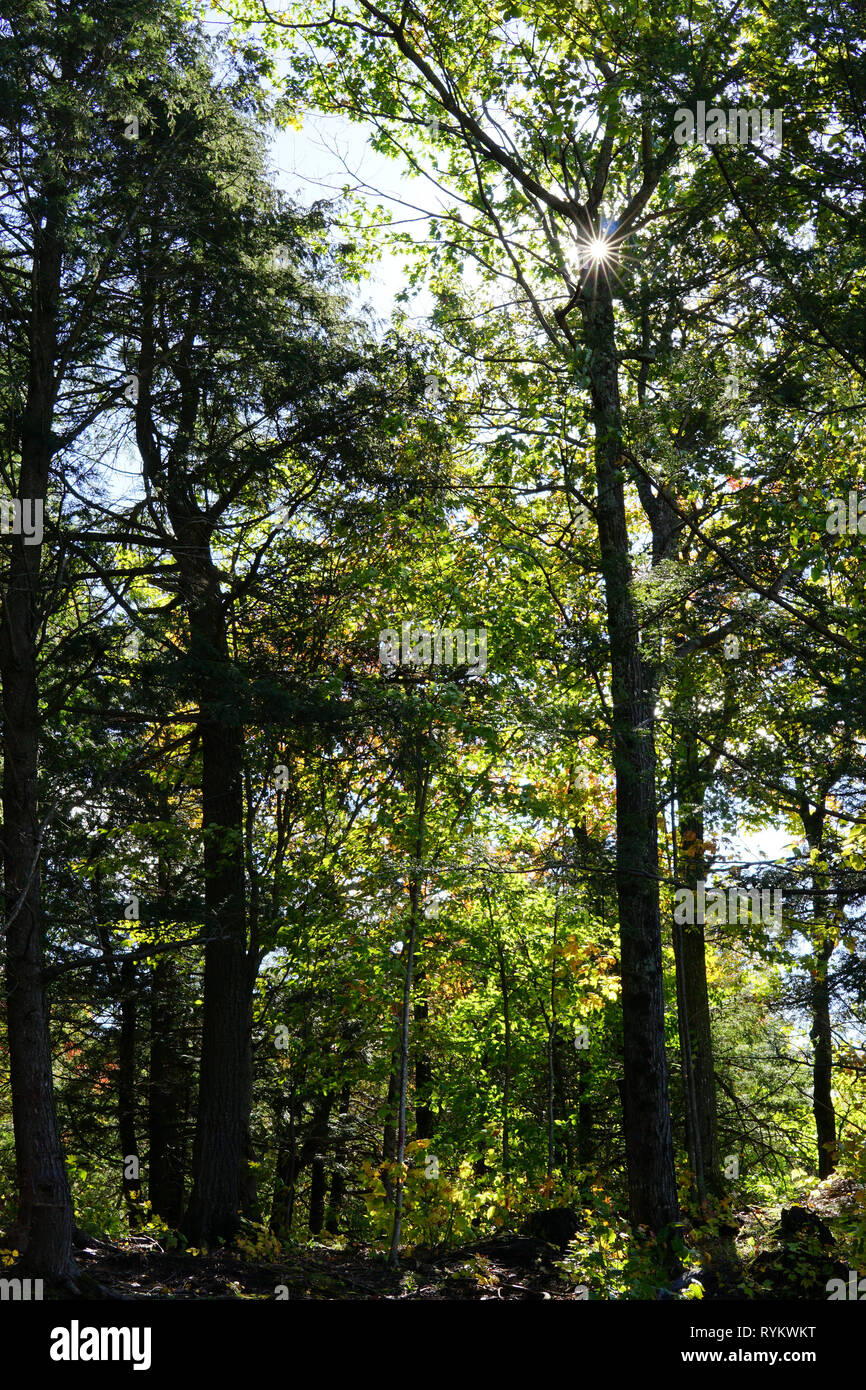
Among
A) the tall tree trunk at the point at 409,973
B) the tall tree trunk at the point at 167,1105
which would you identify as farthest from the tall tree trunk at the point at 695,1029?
the tall tree trunk at the point at 167,1105

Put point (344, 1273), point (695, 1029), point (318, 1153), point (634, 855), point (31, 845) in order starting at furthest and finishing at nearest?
point (318, 1153) < point (695, 1029) < point (634, 855) < point (344, 1273) < point (31, 845)

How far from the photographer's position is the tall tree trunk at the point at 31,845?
7.27 m

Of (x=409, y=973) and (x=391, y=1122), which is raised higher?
(x=409, y=973)

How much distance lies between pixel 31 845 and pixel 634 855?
485cm

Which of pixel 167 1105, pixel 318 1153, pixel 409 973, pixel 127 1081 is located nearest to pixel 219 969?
pixel 409 973

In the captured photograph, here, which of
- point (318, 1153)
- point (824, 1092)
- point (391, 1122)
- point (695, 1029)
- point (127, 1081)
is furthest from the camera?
point (318, 1153)

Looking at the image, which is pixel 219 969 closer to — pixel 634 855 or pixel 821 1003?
pixel 634 855

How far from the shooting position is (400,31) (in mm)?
9484

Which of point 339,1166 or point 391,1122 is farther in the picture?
point 339,1166

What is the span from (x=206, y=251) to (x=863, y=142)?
5.78 meters

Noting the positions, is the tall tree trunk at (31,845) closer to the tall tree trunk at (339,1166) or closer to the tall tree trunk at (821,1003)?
the tall tree trunk at (821,1003)

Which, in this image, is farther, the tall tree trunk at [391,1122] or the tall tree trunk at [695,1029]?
the tall tree trunk at [695,1029]

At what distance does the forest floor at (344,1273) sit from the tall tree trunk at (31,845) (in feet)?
1.99

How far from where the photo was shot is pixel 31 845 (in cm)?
758
